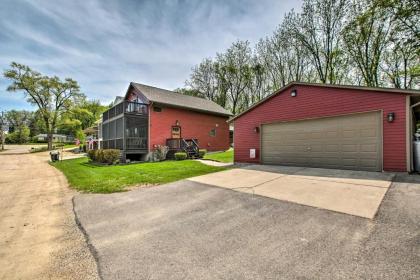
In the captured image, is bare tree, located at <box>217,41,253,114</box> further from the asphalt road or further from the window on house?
the asphalt road

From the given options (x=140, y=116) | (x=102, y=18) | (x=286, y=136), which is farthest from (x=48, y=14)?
(x=286, y=136)

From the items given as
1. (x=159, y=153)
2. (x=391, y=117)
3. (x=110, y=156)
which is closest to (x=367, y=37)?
(x=391, y=117)

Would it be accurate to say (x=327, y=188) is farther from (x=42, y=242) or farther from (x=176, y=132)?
(x=176, y=132)

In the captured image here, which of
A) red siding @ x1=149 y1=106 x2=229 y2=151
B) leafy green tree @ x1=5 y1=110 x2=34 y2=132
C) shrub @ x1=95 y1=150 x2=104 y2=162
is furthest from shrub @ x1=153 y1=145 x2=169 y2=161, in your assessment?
leafy green tree @ x1=5 y1=110 x2=34 y2=132

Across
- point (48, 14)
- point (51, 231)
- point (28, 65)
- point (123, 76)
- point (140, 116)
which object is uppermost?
point (28, 65)

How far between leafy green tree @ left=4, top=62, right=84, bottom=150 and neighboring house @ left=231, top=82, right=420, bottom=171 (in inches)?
1432

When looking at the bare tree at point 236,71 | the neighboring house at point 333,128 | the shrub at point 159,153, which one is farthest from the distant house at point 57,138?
the neighboring house at point 333,128

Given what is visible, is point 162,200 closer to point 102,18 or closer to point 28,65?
point 102,18

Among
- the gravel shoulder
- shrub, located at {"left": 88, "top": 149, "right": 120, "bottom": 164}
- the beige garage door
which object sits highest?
the beige garage door

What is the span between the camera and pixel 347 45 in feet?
57.2

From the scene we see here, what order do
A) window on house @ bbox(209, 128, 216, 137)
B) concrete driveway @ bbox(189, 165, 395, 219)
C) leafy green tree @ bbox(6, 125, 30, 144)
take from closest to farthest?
concrete driveway @ bbox(189, 165, 395, 219)
window on house @ bbox(209, 128, 216, 137)
leafy green tree @ bbox(6, 125, 30, 144)

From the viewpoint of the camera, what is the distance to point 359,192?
17.0 feet

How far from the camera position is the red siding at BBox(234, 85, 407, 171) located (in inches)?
290

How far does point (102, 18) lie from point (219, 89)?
24.3 m
